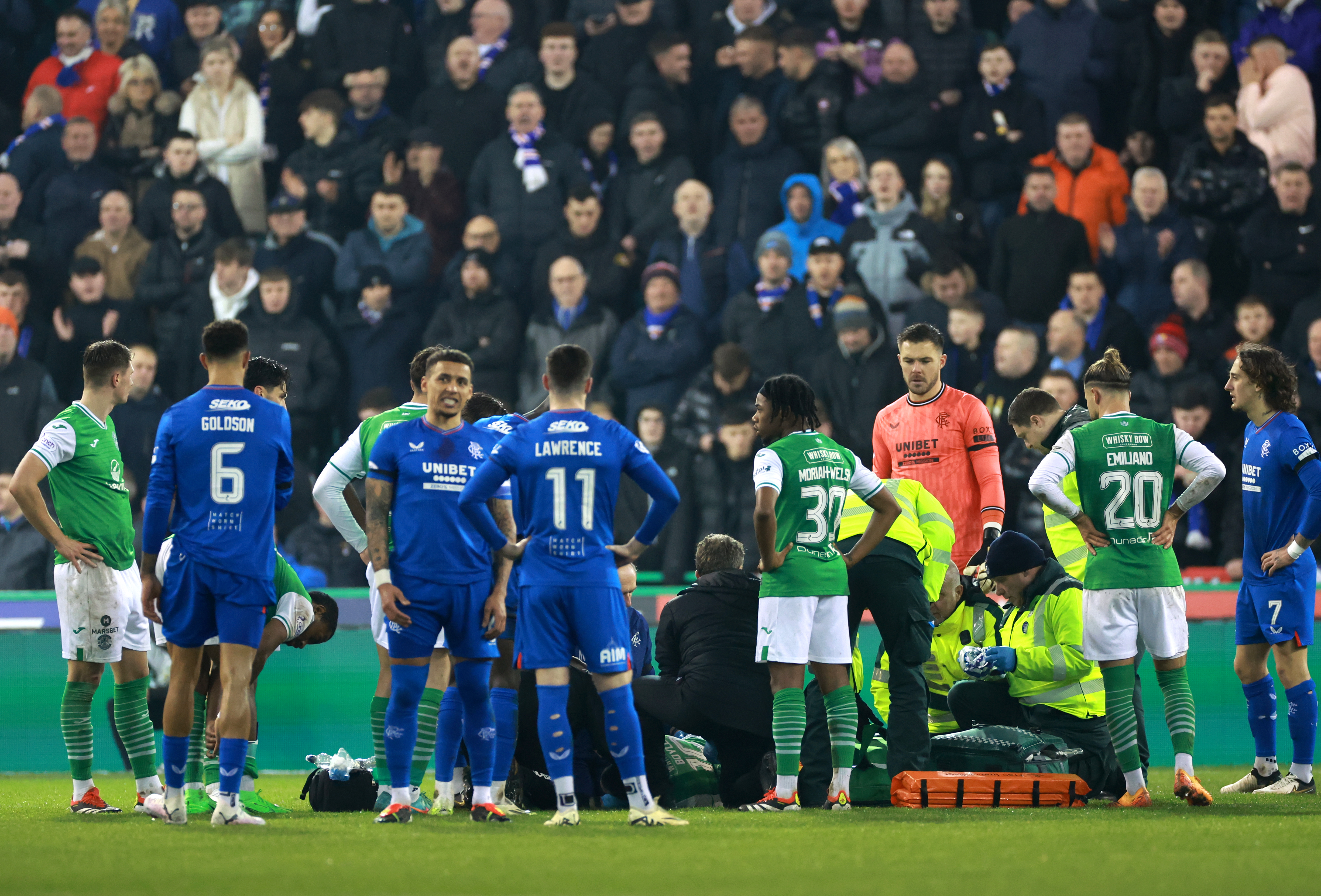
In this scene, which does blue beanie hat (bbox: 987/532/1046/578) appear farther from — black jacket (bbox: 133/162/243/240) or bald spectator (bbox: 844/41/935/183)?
black jacket (bbox: 133/162/243/240)

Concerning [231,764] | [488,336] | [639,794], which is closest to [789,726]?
[639,794]

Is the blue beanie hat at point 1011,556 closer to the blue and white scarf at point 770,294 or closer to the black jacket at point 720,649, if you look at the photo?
the black jacket at point 720,649

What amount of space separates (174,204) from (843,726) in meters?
11.2

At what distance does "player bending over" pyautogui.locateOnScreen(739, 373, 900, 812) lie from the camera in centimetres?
719

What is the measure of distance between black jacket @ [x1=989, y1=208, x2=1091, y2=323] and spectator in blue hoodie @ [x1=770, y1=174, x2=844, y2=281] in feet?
5.60

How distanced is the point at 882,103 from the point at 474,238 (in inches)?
180

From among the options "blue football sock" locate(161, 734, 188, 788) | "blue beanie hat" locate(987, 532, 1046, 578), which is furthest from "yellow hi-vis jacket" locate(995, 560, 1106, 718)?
"blue football sock" locate(161, 734, 188, 788)

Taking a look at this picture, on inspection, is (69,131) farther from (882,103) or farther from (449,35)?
(882,103)

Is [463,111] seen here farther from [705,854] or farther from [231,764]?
[705,854]

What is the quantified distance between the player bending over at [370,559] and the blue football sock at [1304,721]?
4.94 metres

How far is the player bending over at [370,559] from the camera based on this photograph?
7.18 metres

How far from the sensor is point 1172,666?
7625 mm

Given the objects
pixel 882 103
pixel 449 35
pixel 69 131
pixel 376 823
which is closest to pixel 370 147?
pixel 449 35

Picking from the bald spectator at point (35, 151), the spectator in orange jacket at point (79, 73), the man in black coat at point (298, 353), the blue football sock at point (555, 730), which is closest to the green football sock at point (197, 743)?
the blue football sock at point (555, 730)
